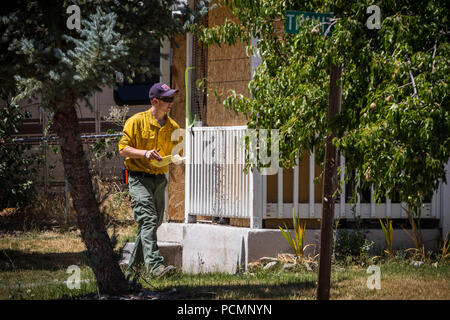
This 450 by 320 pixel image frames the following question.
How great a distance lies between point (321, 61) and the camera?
180 inches

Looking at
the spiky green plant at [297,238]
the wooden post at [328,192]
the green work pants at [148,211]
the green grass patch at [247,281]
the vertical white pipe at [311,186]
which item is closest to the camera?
the wooden post at [328,192]

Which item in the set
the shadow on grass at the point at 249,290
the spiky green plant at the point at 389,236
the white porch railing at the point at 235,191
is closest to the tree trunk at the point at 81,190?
the shadow on grass at the point at 249,290

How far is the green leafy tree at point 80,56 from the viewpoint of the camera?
14.4ft

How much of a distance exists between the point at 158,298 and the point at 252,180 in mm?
3088

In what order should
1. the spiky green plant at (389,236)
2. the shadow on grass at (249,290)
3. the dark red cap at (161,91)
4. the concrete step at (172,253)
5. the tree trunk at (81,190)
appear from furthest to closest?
the concrete step at (172,253)
the spiky green plant at (389,236)
the dark red cap at (161,91)
the shadow on grass at (249,290)
the tree trunk at (81,190)

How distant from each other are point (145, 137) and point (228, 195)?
6.48ft

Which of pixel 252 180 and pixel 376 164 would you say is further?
pixel 252 180

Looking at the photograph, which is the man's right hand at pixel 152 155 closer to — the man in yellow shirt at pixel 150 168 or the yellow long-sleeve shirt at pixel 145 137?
the man in yellow shirt at pixel 150 168

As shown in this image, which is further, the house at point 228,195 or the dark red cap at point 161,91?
the house at point 228,195

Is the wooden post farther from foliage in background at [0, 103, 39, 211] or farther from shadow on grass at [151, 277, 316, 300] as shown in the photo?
foliage in background at [0, 103, 39, 211]

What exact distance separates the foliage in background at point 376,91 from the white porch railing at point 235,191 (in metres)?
2.77

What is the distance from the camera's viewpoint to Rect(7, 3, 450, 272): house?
8.01 meters
